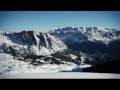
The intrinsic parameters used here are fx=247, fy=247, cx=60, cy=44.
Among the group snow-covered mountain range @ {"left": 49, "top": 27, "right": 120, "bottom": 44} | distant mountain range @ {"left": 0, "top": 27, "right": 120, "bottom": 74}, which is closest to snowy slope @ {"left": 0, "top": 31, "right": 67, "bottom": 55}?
distant mountain range @ {"left": 0, "top": 27, "right": 120, "bottom": 74}

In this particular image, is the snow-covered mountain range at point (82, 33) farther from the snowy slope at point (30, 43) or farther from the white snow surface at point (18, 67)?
the white snow surface at point (18, 67)

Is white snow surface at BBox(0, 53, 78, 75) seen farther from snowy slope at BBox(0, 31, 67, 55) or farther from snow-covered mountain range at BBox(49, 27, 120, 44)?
snow-covered mountain range at BBox(49, 27, 120, 44)

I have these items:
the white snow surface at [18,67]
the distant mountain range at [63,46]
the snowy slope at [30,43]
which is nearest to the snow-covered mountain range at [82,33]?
the distant mountain range at [63,46]

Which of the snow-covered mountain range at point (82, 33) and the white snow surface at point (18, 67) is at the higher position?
the snow-covered mountain range at point (82, 33)

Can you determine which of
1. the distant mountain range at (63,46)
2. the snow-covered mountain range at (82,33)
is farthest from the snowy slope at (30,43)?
the snow-covered mountain range at (82,33)

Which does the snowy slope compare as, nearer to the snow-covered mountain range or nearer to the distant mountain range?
the distant mountain range

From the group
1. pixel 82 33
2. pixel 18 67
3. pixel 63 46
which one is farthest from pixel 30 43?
pixel 82 33

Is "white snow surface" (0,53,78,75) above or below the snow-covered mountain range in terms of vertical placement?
below

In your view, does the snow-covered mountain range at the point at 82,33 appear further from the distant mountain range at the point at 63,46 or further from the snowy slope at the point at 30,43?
the snowy slope at the point at 30,43
